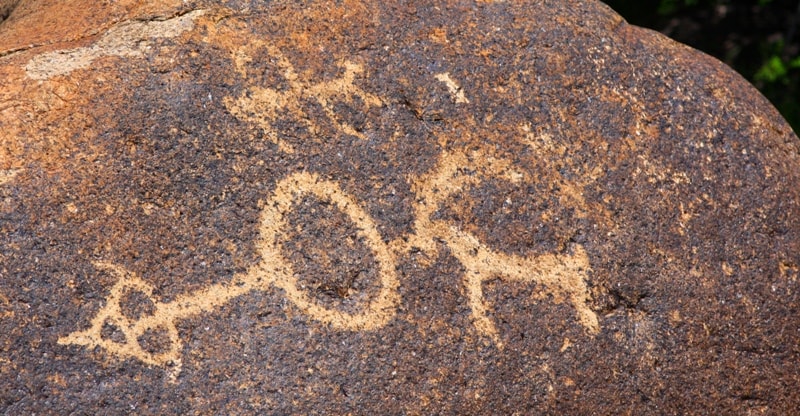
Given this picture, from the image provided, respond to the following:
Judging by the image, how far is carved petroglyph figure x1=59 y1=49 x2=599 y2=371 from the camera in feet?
5.46

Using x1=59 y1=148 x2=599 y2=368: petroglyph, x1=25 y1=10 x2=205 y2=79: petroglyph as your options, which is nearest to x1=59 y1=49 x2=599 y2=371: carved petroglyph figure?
x1=59 y1=148 x2=599 y2=368: petroglyph

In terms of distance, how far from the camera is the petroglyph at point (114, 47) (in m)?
1.74

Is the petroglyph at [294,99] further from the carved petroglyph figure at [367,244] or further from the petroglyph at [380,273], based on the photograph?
the petroglyph at [380,273]

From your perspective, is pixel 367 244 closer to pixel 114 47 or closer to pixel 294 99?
pixel 294 99

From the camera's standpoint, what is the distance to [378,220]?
68.0 inches

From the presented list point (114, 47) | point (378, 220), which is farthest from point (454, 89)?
point (114, 47)

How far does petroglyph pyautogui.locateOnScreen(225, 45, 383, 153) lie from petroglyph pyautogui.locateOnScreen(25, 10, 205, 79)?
0.53 ft

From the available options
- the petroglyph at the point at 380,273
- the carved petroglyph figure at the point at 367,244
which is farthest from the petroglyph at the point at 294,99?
the petroglyph at the point at 380,273

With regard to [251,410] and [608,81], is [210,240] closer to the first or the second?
[251,410]

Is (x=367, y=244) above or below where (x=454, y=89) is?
below

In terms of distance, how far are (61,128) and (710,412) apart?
1.53m

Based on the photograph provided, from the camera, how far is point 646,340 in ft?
5.89

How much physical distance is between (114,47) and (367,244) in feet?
2.28

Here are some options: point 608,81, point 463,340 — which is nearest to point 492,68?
point 608,81
